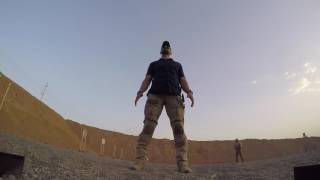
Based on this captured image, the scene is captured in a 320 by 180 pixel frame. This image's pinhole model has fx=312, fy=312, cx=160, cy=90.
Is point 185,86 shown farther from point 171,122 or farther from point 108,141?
point 108,141

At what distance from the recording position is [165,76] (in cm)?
667

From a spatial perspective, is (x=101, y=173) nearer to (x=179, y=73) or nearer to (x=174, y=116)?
(x=174, y=116)

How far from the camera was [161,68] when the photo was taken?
6.82m

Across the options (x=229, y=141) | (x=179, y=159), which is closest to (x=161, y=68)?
(x=179, y=159)

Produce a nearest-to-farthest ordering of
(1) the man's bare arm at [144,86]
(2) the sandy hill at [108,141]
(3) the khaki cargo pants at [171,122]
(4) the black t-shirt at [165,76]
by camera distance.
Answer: (3) the khaki cargo pants at [171,122], (4) the black t-shirt at [165,76], (1) the man's bare arm at [144,86], (2) the sandy hill at [108,141]

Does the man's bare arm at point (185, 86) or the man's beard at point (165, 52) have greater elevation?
the man's beard at point (165, 52)

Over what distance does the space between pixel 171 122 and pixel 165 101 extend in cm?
48

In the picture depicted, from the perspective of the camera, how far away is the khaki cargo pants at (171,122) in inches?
241

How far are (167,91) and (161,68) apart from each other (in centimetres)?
59

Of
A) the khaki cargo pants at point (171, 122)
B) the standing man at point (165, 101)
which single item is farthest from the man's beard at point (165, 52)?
the khaki cargo pants at point (171, 122)

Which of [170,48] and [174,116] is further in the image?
[170,48]

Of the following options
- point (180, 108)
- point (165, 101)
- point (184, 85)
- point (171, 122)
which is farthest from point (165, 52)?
point (171, 122)

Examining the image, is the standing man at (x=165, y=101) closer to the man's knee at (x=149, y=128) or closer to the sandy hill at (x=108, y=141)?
the man's knee at (x=149, y=128)

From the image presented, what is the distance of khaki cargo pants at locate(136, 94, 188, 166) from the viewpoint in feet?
20.1
